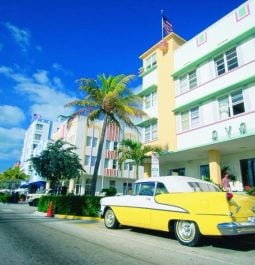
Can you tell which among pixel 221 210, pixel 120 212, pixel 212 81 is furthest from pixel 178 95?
pixel 221 210

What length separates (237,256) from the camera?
5516mm

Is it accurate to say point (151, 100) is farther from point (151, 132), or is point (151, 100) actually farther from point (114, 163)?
point (114, 163)

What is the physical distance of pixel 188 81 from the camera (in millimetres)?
18188

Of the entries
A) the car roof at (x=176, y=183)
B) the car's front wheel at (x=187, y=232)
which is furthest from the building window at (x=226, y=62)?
the car's front wheel at (x=187, y=232)

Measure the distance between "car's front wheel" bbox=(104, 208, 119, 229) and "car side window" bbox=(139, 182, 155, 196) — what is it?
1.76 m

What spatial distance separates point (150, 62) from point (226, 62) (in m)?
8.35

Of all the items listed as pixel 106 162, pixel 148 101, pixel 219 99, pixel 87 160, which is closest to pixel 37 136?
pixel 106 162

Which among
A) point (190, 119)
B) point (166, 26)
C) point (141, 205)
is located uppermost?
point (166, 26)

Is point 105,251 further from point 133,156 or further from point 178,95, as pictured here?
point 178,95

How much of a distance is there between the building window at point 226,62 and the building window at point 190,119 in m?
2.89

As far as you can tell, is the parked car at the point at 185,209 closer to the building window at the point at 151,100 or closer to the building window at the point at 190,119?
the building window at the point at 190,119

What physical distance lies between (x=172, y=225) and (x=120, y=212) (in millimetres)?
2249

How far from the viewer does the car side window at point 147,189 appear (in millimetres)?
8021

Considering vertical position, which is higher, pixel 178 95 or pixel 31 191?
pixel 178 95
